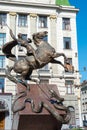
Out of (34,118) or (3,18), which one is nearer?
(34,118)

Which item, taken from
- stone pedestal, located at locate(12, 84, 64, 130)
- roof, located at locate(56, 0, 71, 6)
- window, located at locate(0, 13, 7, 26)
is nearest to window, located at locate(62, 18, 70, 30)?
roof, located at locate(56, 0, 71, 6)

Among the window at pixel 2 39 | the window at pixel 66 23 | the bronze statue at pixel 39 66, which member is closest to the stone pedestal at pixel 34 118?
the bronze statue at pixel 39 66

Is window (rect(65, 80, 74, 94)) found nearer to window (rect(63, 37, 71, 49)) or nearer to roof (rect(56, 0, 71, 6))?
window (rect(63, 37, 71, 49))

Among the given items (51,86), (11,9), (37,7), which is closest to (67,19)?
(37,7)

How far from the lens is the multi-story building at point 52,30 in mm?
31234

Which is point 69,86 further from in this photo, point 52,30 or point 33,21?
point 33,21

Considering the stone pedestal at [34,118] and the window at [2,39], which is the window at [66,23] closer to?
the window at [2,39]

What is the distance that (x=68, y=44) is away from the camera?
109 feet

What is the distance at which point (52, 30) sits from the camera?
108 ft

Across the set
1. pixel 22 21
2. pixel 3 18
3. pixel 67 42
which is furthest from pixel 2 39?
pixel 67 42

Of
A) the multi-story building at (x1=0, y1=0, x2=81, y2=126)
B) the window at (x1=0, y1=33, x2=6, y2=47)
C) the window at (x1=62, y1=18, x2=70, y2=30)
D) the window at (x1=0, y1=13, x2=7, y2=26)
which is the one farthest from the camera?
the window at (x1=62, y1=18, x2=70, y2=30)

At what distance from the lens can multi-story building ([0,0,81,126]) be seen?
3123 cm

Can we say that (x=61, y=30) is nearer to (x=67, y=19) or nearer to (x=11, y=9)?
(x=67, y=19)

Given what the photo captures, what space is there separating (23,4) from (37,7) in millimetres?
1557
